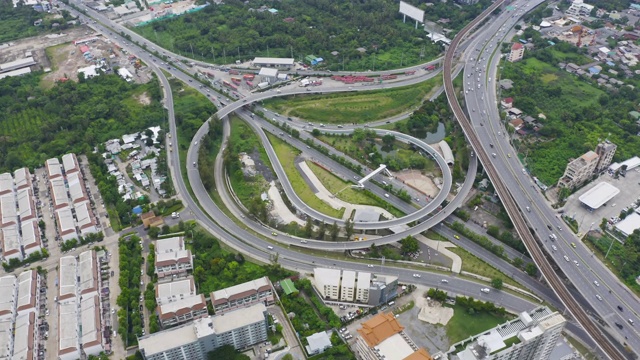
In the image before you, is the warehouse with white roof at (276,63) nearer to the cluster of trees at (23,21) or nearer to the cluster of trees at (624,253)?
the cluster of trees at (23,21)

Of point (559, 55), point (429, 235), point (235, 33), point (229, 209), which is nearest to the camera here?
point (429, 235)

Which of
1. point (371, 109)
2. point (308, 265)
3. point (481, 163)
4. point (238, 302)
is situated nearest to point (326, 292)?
point (308, 265)

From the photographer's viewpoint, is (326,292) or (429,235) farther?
(429,235)

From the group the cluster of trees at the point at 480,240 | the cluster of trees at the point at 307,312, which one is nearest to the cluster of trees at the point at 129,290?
the cluster of trees at the point at 307,312

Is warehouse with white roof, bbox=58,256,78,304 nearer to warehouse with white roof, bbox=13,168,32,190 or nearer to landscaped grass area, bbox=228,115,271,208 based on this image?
warehouse with white roof, bbox=13,168,32,190

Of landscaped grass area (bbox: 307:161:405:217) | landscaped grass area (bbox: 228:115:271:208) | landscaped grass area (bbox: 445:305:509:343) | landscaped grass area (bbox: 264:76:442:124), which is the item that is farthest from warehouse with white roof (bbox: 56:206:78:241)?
landscaped grass area (bbox: 445:305:509:343)

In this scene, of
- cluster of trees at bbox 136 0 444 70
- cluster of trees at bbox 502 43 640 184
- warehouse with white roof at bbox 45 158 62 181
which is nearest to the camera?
warehouse with white roof at bbox 45 158 62 181

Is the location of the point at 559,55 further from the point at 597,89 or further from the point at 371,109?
the point at 371,109
